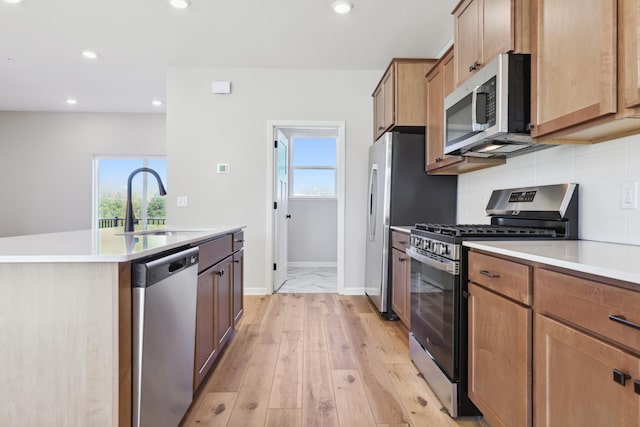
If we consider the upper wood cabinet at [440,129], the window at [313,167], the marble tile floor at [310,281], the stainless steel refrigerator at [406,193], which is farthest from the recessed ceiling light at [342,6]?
the window at [313,167]

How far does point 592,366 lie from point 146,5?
139 inches

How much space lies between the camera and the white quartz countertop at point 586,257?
0.88 metres

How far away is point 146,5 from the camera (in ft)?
9.17

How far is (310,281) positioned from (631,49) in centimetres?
416

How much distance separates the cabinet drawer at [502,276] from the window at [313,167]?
4436mm

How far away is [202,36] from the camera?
3.29m

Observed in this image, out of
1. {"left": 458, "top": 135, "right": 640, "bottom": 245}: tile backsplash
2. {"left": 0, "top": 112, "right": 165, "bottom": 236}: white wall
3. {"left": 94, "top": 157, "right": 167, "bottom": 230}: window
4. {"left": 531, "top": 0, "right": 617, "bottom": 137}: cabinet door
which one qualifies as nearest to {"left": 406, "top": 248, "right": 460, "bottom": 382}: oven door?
{"left": 458, "top": 135, "right": 640, "bottom": 245}: tile backsplash

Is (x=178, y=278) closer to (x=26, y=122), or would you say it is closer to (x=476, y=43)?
(x=476, y=43)

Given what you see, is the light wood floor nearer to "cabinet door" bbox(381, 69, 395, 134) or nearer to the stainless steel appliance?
the stainless steel appliance

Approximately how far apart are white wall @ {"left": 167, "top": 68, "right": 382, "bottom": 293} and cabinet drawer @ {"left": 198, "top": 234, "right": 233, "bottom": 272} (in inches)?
65.0

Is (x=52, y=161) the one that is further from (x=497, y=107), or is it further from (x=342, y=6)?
(x=497, y=107)

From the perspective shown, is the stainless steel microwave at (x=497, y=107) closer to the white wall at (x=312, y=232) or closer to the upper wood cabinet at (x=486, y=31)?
the upper wood cabinet at (x=486, y=31)

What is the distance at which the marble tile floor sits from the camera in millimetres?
4301

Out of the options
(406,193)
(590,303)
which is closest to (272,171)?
(406,193)
